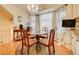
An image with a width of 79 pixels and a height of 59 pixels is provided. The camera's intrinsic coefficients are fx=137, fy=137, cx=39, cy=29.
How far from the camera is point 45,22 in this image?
2191mm

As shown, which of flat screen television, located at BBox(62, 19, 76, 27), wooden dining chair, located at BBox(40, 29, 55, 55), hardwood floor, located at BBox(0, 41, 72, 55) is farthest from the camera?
flat screen television, located at BBox(62, 19, 76, 27)

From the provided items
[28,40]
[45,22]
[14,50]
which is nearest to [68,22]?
[45,22]

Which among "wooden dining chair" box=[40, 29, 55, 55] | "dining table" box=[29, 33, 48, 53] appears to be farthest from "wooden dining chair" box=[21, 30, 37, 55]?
"wooden dining chair" box=[40, 29, 55, 55]

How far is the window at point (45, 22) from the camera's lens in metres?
2.14

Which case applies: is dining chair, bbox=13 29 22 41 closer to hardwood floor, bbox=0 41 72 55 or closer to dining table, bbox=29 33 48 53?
hardwood floor, bbox=0 41 72 55

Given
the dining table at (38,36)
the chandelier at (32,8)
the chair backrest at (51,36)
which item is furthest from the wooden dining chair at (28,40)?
the chandelier at (32,8)

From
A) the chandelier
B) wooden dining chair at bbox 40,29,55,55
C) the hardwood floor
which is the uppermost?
the chandelier

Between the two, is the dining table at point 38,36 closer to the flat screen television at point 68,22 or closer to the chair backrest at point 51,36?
the chair backrest at point 51,36

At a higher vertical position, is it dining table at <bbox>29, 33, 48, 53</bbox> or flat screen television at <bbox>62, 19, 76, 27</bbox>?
flat screen television at <bbox>62, 19, 76, 27</bbox>

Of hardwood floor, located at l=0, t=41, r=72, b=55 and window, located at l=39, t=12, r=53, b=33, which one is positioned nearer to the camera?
hardwood floor, located at l=0, t=41, r=72, b=55

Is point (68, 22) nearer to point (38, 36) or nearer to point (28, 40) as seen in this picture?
point (38, 36)

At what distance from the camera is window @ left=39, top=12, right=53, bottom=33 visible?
214cm
